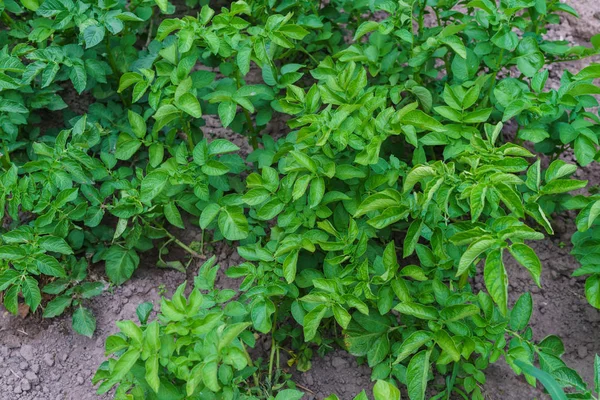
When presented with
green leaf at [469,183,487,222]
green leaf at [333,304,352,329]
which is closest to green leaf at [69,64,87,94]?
green leaf at [333,304,352,329]

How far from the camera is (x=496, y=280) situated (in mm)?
2043

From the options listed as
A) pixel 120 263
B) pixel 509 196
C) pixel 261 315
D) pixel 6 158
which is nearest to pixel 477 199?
pixel 509 196

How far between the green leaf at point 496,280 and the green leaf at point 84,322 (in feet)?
5.20

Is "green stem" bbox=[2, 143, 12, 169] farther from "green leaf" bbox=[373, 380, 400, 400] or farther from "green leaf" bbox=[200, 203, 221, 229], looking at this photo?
"green leaf" bbox=[373, 380, 400, 400]

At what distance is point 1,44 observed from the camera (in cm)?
317

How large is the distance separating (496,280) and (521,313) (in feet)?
1.46

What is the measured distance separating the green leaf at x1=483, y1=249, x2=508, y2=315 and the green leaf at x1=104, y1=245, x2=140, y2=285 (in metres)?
1.52

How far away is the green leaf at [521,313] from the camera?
7.89 ft

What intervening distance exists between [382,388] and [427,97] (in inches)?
51.4

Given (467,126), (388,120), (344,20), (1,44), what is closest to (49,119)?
(1,44)

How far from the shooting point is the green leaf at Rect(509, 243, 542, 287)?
2.04m

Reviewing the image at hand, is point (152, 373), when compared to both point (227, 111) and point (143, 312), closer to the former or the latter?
point (143, 312)

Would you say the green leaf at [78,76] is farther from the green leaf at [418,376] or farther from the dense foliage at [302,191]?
the green leaf at [418,376]

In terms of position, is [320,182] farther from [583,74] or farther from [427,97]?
[583,74]
